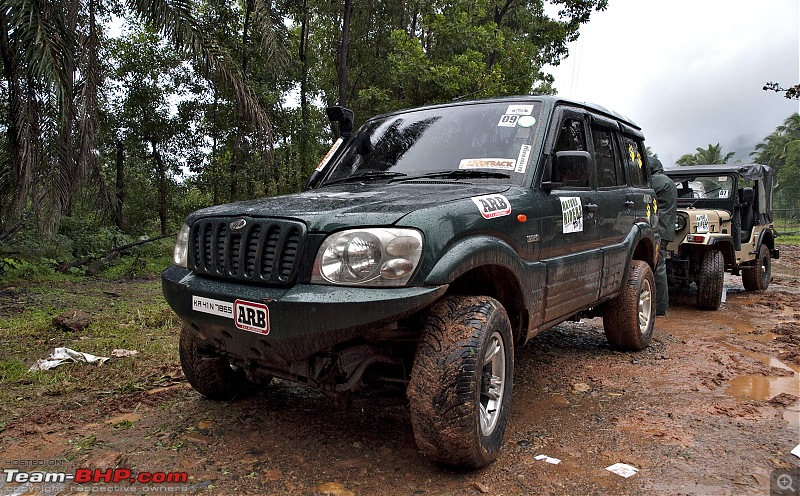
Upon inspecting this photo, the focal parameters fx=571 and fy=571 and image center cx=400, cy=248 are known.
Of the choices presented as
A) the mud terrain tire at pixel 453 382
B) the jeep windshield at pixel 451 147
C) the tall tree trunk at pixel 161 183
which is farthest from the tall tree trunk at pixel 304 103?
the mud terrain tire at pixel 453 382

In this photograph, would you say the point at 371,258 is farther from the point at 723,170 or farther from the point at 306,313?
the point at 723,170

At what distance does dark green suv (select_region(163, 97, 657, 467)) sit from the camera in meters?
2.42

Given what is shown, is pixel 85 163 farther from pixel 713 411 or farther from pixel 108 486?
pixel 713 411

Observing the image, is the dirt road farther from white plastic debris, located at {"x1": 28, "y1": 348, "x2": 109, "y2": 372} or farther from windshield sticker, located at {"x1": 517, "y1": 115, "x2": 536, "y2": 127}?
windshield sticker, located at {"x1": 517, "y1": 115, "x2": 536, "y2": 127}

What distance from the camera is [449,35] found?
13.7m

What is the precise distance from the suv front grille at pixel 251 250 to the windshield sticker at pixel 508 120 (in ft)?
5.43

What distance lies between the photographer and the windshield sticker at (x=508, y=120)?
139 inches

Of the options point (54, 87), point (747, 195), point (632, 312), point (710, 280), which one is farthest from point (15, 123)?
point (747, 195)

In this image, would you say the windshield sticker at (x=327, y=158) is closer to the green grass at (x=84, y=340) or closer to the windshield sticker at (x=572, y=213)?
the windshield sticker at (x=572, y=213)

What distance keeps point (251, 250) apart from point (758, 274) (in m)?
8.90

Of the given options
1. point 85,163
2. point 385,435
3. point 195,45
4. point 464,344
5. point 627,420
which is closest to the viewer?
point 464,344

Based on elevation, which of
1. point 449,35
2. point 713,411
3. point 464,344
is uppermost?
point 449,35

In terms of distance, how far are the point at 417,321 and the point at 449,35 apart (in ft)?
40.6

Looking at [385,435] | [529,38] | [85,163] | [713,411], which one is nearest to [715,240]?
[713,411]
